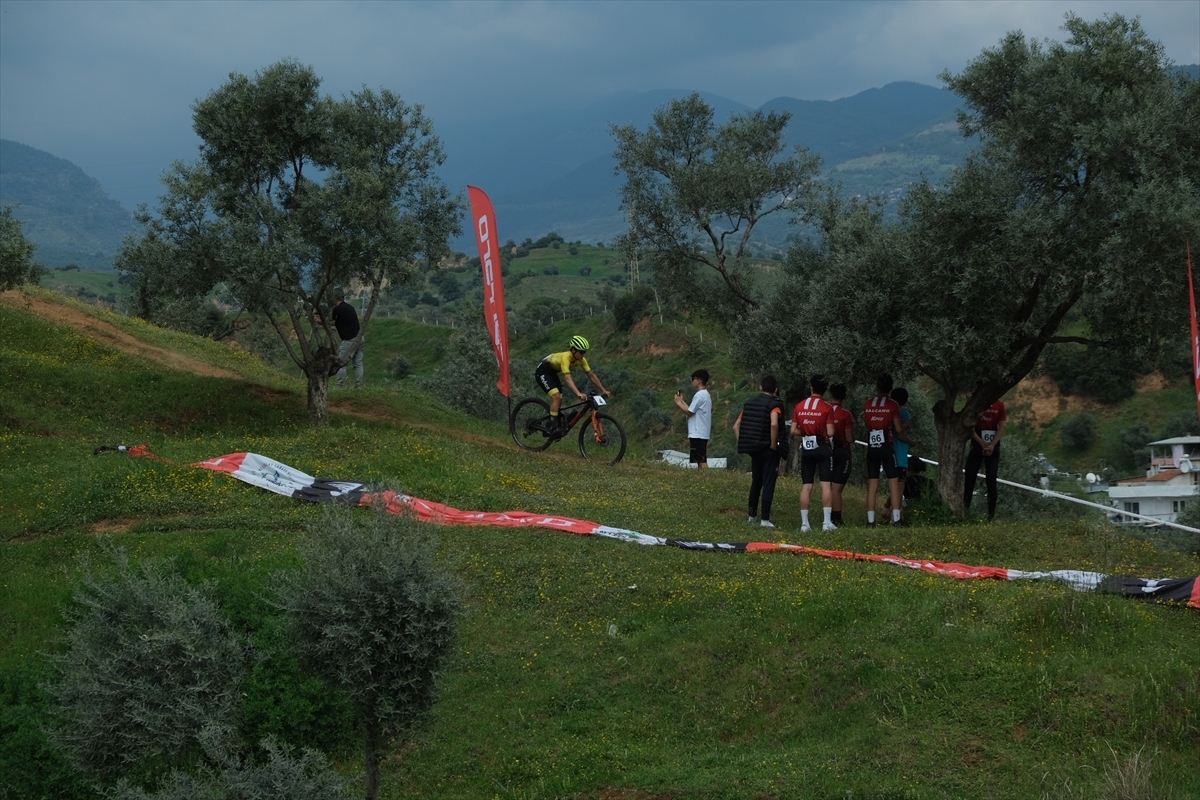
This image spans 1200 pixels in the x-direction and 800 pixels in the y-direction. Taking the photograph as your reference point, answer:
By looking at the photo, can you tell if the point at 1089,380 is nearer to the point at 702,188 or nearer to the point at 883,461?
the point at 702,188

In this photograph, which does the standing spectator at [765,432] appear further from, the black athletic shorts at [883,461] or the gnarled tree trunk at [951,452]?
the gnarled tree trunk at [951,452]

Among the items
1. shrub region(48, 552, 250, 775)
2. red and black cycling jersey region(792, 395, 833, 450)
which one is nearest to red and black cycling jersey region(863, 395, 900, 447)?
red and black cycling jersey region(792, 395, 833, 450)

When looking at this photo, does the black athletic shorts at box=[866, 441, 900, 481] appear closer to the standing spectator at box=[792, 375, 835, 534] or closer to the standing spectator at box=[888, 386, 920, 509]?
the standing spectator at box=[888, 386, 920, 509]

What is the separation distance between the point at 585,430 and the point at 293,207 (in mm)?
7539

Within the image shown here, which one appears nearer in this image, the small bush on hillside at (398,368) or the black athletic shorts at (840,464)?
the black athletic shorts at (840,464)

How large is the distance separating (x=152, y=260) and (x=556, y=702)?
14.6m

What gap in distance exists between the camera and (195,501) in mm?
17531

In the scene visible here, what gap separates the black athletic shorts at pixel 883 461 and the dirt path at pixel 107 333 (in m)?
17.9

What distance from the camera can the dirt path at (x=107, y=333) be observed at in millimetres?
30391

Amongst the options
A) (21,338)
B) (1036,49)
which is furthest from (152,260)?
(1036,49)

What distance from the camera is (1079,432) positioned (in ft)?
→ 241

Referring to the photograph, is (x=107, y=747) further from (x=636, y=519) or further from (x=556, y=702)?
(x=636, y=519)

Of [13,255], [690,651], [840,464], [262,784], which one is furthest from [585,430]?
[262,784]

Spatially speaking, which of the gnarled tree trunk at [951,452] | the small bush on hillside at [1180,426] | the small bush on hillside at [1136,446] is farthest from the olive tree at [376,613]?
the small bush on hillside at [1136,446]
